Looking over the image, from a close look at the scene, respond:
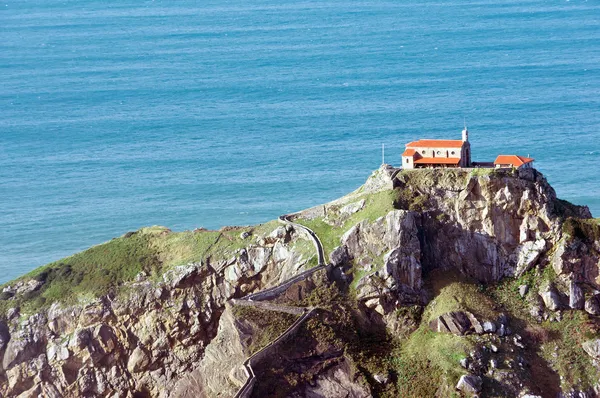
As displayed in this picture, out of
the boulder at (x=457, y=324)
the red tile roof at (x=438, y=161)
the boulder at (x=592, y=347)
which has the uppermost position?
the red tile roof at (x=438, y=161)

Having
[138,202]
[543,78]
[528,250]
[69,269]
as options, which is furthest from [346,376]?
[543,78]

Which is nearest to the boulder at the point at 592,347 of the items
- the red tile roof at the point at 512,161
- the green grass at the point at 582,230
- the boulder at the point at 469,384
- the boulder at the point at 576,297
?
the boulder at the point at 576,297

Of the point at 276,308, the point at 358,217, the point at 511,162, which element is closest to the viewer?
the point at 276,308

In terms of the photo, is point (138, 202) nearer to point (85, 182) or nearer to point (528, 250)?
point (85, 182)

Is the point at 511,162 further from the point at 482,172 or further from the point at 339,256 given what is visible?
the point at 339,256

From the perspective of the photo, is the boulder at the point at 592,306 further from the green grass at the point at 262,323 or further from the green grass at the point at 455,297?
the green grass at the point at 262,323

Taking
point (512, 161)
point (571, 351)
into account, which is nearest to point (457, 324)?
point (571, 351)
